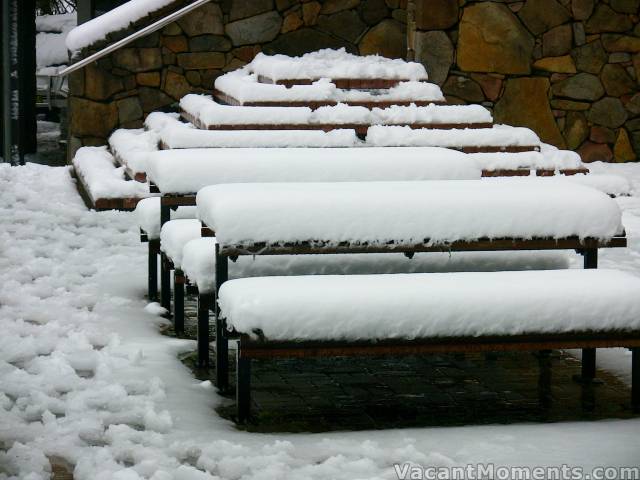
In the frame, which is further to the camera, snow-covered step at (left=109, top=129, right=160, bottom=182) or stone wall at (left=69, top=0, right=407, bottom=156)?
stone wall at (left=69, top=0, right=407, bottom=156)

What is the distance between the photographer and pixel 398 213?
524cm

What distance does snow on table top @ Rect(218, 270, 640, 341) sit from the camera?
4.86 meters

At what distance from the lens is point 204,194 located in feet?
18.0

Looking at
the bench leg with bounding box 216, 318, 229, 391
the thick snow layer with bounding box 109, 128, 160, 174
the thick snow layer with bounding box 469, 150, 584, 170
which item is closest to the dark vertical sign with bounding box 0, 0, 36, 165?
the thick snow layer with bounding box 109, 128, 160, 174

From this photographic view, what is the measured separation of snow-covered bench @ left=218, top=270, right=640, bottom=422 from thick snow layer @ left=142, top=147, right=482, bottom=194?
4.31 ft

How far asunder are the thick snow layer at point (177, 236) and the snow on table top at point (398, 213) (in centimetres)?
67

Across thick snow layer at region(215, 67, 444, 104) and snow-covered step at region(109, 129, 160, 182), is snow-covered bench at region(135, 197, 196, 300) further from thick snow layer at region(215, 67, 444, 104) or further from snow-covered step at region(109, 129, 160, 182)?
thick snow layer at region(215, 67, 444, 104)

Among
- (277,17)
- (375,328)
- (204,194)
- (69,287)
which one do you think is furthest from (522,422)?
(277,17)

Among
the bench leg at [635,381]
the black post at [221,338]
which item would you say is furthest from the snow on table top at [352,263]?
the bench leg at [635,381]

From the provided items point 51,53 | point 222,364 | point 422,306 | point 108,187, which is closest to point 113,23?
point 108,187

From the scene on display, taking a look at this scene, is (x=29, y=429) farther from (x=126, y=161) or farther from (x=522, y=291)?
(x=126, y=161)

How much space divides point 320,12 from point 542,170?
280 centimetres

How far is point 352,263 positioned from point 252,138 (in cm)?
392

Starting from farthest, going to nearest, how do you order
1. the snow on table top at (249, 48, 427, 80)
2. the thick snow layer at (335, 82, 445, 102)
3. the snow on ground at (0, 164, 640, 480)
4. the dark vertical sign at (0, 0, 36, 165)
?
the dark vertical sign at (0, 0, 36, 165), the snow on table top at (249, 48, 427, 80), the thick snow layer at (335, 82, 445, 102), the snow on ground at (0, 164, 640, 480)
